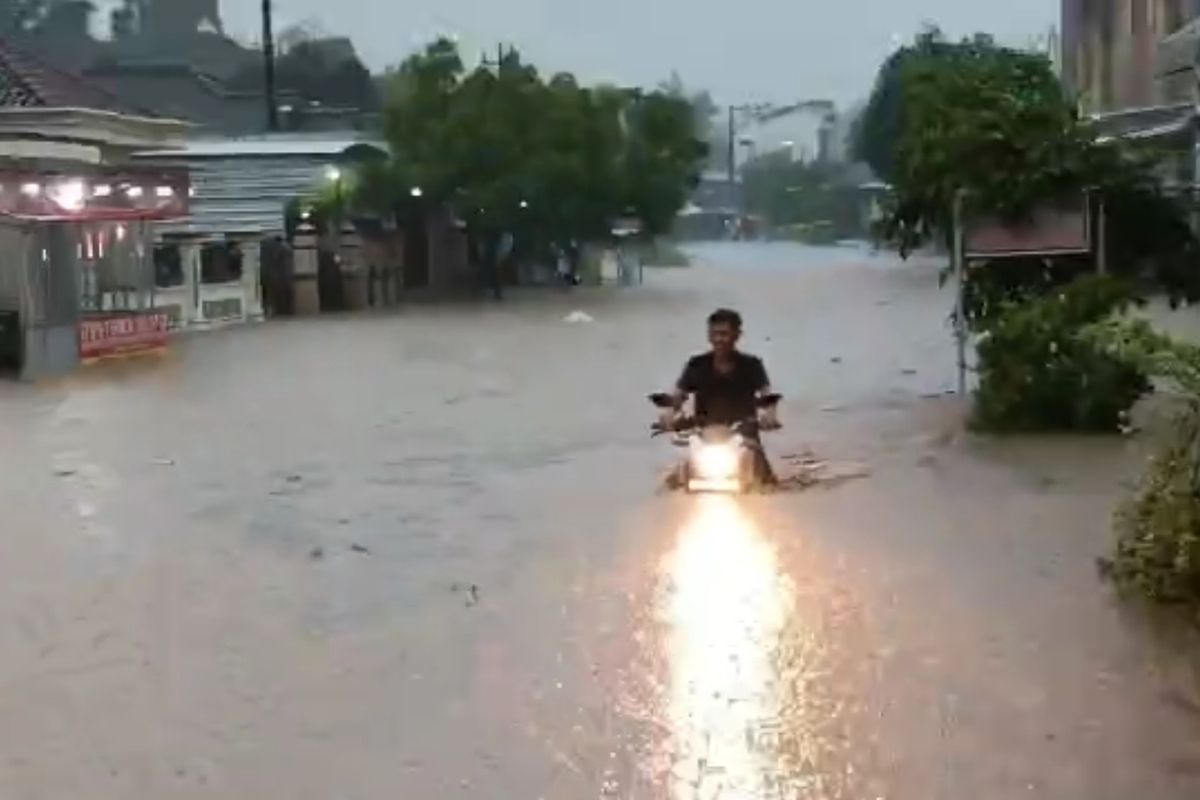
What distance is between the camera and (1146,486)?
9172mm

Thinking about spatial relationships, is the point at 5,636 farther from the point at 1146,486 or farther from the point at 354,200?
the point at 354,200

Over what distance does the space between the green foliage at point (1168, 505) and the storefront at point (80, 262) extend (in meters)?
17.9

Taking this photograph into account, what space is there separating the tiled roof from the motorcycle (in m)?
22.7

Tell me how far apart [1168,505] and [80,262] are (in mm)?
22995

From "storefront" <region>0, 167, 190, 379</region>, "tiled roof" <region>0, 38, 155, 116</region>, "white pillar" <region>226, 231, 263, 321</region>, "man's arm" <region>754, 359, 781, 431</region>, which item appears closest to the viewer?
"man's arm" <region>754, 359, 781, 431</region>

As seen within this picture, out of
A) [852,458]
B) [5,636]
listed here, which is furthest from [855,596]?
[852,458]

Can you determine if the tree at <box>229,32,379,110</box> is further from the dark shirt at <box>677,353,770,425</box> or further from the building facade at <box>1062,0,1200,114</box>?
the dark shirt at <box>677,353,770,425</box>

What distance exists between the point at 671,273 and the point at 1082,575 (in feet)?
176

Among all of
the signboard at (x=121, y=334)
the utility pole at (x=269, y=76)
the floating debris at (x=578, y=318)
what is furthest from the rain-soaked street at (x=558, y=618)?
the utility pole at (x=269, y=76)

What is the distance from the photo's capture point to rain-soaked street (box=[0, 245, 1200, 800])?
6562 mm

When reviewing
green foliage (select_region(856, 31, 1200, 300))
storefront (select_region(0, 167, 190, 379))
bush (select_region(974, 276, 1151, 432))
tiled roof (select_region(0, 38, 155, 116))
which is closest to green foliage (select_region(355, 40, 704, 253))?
tiled roof (select_region(0, 38, 155, 116))

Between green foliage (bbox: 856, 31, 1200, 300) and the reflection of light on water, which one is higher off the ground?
green foliage (bbox: 856, 31, 1200, 300)

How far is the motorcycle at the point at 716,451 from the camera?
484 inches

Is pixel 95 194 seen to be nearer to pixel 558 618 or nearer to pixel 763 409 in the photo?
pixel 763 409
